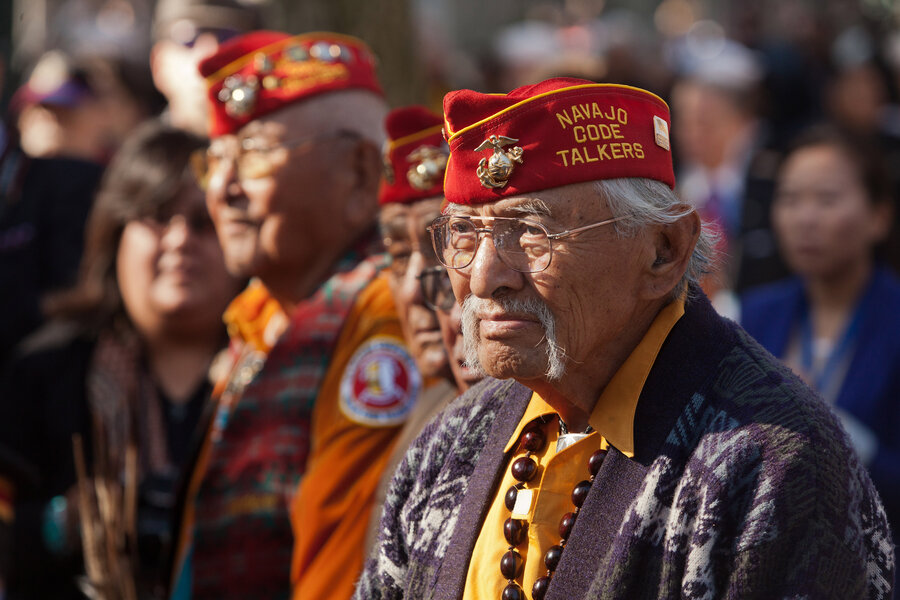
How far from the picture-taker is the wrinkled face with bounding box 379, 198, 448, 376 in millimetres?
3242

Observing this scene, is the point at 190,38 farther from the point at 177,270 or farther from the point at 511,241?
the point at 511,241

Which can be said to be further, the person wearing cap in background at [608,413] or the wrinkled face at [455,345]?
the wrinkled face at [455,345]

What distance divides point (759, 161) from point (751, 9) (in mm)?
7027

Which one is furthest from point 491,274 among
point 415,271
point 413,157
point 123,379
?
point 123,379

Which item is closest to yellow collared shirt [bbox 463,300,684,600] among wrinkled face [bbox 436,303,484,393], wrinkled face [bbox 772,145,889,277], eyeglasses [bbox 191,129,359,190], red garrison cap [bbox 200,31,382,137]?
wrinkled face [bbox 436,303,484,393]

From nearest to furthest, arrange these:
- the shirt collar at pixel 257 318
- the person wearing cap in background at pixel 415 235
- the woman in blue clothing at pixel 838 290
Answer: the person wearing cap in background at pixel 415 235 → the shirt collar at pixel 257 318 → the woman in blue clothing at pixel 838 290

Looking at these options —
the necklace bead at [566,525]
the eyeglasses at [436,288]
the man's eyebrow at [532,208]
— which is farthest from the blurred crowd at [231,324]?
the necklace bead at [566,525]

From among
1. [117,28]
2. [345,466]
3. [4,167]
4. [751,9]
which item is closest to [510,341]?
[345,466]

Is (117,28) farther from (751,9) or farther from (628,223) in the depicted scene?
(628,223)

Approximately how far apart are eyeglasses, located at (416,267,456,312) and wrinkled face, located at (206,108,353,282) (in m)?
0.79

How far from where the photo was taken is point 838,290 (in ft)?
17.0

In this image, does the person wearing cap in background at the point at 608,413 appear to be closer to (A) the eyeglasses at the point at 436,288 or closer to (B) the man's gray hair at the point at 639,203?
(B) the man's gray hair at the point at 639,203

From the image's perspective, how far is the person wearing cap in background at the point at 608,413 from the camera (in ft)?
6.63

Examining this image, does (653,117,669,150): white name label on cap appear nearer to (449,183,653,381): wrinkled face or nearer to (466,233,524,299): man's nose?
(449,183,653,381): wrinkled face
